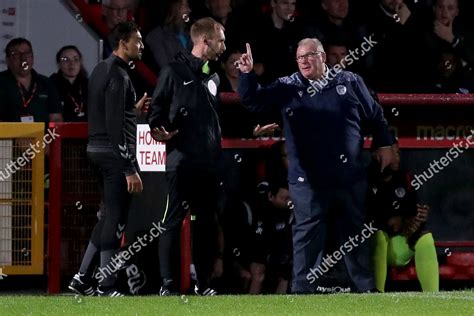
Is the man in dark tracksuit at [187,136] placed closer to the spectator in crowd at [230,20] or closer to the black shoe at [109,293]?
the black shoe at [109,293]

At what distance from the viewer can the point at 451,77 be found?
16359 mm

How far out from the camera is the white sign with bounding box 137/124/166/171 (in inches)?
505

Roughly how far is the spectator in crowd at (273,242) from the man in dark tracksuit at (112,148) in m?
1.40

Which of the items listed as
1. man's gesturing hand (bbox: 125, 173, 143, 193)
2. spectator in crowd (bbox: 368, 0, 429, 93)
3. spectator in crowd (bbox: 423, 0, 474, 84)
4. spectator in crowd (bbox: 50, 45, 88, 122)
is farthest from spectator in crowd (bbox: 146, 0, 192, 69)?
man's gesturing hand (bbox: 125, 173, 143, 193)

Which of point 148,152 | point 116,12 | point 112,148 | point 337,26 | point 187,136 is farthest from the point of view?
point 337,26

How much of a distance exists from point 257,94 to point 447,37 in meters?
4.95

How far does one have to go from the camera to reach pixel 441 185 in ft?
45.1

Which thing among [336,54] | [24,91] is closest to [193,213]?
[24,91]

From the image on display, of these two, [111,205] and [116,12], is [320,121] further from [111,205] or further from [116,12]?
[116,12]

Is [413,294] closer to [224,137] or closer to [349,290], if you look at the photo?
[349,290]

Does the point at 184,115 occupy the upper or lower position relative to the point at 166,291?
upper

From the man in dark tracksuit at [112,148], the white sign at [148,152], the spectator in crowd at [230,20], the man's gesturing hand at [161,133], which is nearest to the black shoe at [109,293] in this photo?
the man in dark tracksuit at [112,148]

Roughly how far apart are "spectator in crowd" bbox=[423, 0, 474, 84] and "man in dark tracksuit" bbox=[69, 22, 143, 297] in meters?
5.00

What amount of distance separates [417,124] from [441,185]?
0.78m
